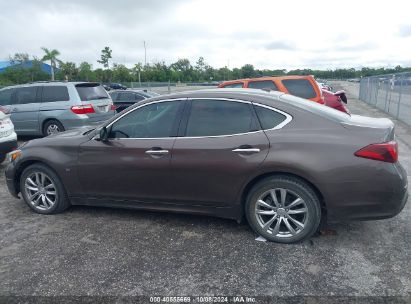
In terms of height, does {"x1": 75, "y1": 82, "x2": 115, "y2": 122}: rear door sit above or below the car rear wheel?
above

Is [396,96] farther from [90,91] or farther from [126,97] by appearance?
[90,91]

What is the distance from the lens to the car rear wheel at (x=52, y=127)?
9.13 metres

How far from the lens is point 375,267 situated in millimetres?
3094

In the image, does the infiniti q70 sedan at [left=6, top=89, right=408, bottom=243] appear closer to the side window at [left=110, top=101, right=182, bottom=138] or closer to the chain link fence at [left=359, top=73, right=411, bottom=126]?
the side window at [left=110, top=101, right=182, bottom=138]

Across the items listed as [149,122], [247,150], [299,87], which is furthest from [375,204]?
[299,87]

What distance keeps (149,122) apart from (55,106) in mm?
6028

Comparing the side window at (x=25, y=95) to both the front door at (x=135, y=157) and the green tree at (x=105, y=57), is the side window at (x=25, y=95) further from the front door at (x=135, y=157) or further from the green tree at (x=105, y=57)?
the green tree at (x=105, y=57)

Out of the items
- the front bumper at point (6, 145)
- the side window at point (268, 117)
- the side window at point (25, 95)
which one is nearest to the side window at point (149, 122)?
the side window at point (268, 117)

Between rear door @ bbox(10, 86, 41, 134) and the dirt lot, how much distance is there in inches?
224

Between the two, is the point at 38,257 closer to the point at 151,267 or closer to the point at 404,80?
the point at 151,267

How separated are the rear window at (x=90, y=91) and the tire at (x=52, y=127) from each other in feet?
3.23

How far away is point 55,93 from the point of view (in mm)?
9102

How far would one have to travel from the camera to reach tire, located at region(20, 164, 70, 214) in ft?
14.4

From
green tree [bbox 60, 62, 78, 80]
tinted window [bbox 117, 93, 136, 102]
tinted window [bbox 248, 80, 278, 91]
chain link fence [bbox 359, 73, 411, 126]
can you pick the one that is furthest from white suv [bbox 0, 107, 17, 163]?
green tree [bbox 60, 62, 78, 80]
